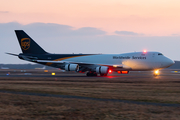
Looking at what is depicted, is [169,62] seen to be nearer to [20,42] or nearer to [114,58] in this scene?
A: [114,58]

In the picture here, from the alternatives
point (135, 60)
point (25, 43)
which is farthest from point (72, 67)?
point (25, 43)

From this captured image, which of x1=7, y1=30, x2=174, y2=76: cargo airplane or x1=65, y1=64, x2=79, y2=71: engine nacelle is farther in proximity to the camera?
x1=65, y1=64, x2=79, y2=71: engine nacelle

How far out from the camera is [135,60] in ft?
171

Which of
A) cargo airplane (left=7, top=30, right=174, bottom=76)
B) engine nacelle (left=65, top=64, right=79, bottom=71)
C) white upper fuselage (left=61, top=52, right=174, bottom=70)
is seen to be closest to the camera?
white upper fuselage (left=61, top=52, right=174, bottom=70)

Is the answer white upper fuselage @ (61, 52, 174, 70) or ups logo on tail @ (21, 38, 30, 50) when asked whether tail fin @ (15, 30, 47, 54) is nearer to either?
ups logo on tail @ (21, 38, 30, 50)

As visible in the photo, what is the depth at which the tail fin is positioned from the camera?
5978 centimetres

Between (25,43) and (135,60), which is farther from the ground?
(25,43)

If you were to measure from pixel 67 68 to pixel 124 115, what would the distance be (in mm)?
41647

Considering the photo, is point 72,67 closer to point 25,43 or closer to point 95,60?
point 95,60

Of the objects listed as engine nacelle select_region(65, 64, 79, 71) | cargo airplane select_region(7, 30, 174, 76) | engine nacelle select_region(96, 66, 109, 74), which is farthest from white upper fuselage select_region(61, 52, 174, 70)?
engine nacelle select_region(65, 64, 79, 71)

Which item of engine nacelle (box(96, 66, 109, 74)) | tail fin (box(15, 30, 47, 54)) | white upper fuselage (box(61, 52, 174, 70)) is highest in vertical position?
tail fin (box(15, 30, 47, 54))

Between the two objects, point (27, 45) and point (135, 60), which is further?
point (27, 45)

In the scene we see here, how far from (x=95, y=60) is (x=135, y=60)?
29.5 feet

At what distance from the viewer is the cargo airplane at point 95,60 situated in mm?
51250
